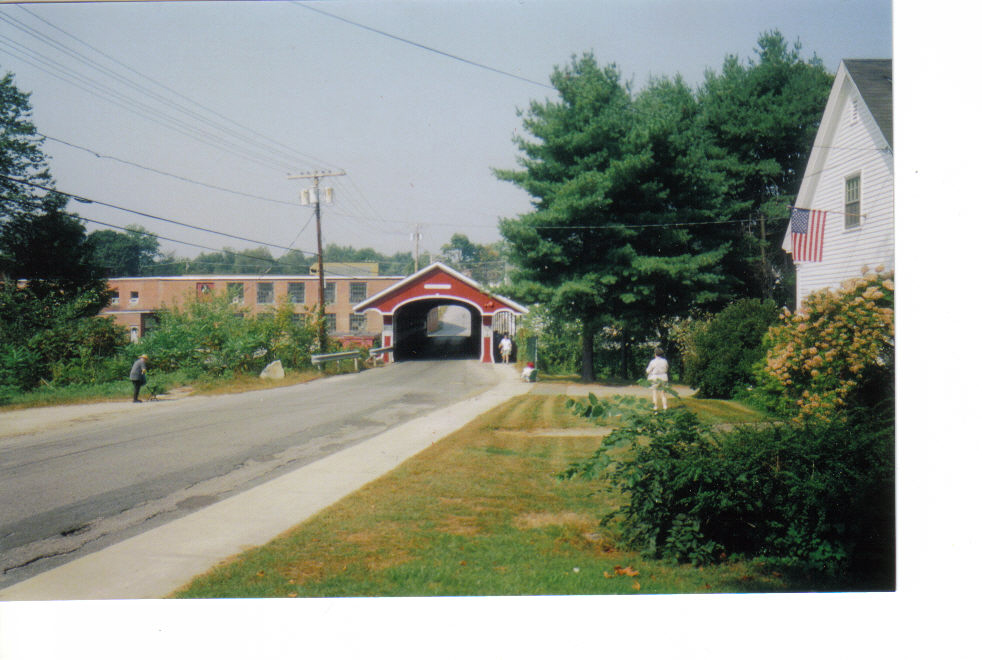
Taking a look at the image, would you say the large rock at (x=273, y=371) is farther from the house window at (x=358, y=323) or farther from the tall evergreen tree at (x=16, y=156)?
the tall evergreen tree at (x=16, y=156)

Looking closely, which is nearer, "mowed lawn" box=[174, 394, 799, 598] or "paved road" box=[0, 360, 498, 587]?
"mowed lawn" box=[174, 394, 799, 598]

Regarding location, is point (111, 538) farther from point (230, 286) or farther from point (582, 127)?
point (230, 286)

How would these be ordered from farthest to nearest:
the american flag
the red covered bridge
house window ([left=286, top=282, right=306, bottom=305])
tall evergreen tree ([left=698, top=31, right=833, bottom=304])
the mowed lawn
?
1. house window ([left=286, top=282, right=306, bottom=305])
2. the red covered bridge
3. the american flag
4. tall evergreen tree ([left=698, top=31, right=833, bottom=304])
5. the mowed lawn

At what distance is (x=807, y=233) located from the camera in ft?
23.8

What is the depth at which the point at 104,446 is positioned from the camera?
34.1 ft

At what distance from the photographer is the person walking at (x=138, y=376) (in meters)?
15.9

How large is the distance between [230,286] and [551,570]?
14.4m

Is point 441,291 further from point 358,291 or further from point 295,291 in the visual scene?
point 295,291

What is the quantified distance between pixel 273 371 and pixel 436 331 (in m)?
6.90

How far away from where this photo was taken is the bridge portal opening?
650 inches

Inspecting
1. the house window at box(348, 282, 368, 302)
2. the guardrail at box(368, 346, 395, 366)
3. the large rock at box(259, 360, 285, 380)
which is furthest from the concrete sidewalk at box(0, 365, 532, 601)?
the large rock at box(259, 360, 285, 380)

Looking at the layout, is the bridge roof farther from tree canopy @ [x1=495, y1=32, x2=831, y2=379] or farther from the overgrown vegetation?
the overgrown vegetation

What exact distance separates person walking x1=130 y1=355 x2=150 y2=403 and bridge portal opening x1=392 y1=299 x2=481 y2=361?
21.5 ft

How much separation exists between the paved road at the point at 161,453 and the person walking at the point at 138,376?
55cm
